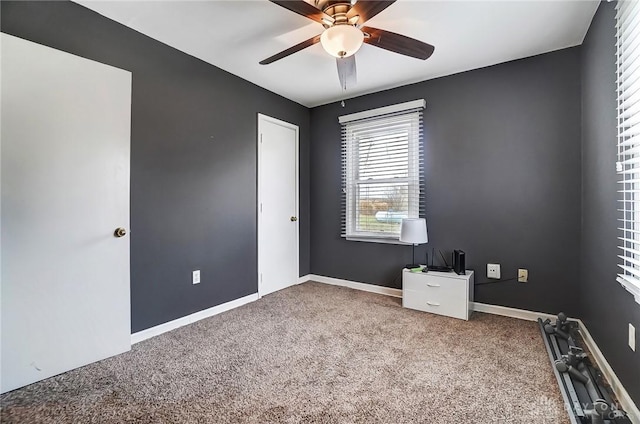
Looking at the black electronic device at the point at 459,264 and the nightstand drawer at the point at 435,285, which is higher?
the black electronic device at the point at 459,264

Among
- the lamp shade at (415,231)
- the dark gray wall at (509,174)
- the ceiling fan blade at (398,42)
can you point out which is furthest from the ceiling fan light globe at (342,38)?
the lamp shade at (415,231)

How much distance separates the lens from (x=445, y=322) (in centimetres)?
262

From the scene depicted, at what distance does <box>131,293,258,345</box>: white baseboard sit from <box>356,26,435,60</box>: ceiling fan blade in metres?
2.67

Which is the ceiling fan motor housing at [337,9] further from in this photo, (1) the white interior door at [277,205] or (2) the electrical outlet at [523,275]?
(2) the electrical outlet at [523,275]

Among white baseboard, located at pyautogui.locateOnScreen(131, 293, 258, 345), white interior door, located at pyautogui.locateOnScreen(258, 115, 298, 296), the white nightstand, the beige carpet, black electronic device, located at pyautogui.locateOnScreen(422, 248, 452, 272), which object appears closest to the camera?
the beige carpet

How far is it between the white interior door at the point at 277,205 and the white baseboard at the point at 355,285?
31 centimetres

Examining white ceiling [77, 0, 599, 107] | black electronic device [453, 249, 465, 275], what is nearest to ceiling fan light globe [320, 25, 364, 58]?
white ceiling [77, 0, 599, 107]

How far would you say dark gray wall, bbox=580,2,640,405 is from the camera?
1591 millimetres

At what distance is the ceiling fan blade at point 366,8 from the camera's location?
1605 mm

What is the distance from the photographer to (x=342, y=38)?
1.78 m

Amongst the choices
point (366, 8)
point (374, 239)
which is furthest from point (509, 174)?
point (366, 8)

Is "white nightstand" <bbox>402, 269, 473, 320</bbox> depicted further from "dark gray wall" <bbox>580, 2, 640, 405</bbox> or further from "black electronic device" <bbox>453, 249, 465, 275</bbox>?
"dark gray wall" <bbox>580, 2, 640, 405</bbox>

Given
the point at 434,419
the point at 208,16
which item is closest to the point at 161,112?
the point at 208,16

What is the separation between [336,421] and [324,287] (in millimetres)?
2372
